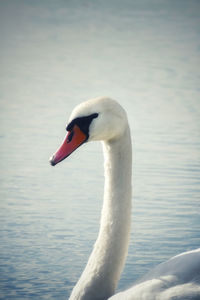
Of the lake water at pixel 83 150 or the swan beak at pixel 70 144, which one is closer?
the swan beak at pixel 70 144

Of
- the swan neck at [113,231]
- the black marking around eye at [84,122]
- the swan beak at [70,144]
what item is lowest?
the swan neck at [113,231]

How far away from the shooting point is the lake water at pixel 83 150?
15.6ft

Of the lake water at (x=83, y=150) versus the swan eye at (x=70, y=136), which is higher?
the swan eye at (x=70, y=136)

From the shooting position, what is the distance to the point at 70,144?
12.1ft

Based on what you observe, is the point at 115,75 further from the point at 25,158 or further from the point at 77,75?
the point at 25,158

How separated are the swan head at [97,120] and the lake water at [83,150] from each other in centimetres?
82

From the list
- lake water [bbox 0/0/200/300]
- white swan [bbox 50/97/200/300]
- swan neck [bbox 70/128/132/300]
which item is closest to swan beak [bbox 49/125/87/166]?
white swan [bbox 50/97/200/300]

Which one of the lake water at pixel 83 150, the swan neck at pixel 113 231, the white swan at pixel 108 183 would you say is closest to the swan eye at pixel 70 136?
the white swan at pixel 108 183

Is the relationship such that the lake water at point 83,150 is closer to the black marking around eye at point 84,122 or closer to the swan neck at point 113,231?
the swan neck at point 113,231

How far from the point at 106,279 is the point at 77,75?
322 inches

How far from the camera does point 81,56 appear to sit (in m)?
13.8

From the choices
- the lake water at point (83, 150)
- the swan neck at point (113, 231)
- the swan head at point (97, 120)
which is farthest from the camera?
the lake water at point (83, 150)

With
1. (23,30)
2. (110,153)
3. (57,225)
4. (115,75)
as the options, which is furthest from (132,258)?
(23,30)

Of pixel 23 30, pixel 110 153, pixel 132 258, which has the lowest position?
pixel 23 30
